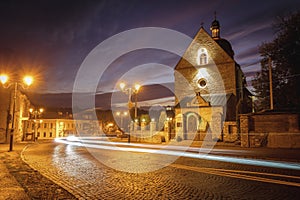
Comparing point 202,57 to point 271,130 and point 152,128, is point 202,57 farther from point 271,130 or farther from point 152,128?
point 271,130

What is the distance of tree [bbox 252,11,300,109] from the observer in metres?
25.8

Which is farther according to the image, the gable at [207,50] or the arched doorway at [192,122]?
the gable at [207,50]

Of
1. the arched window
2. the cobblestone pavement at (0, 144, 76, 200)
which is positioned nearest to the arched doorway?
the arched window

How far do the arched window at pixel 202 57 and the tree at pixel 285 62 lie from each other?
869 centimetres

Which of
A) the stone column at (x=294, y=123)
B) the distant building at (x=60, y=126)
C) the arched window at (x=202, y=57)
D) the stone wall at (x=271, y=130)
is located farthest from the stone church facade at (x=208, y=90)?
the distant building at (x=60, y=126)

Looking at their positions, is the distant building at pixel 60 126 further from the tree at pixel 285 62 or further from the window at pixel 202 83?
the tree at pixel 285 62

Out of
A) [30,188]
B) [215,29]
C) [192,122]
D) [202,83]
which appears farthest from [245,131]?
[215,29]

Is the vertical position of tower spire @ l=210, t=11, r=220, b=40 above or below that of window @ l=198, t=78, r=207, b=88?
above

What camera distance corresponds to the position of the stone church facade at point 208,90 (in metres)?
29.2

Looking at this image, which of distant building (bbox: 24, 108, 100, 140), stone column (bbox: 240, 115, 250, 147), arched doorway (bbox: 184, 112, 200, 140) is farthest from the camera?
distant building (bbox: 24, 108, 100, 140)

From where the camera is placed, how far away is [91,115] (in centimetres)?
8094

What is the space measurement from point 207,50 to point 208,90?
6458mm

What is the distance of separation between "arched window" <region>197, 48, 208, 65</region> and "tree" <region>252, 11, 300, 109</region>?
8686 mm

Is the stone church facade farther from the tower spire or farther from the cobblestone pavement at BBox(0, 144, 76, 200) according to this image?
the cobblestone pavement at BBox(0, 144, 76, 200)
